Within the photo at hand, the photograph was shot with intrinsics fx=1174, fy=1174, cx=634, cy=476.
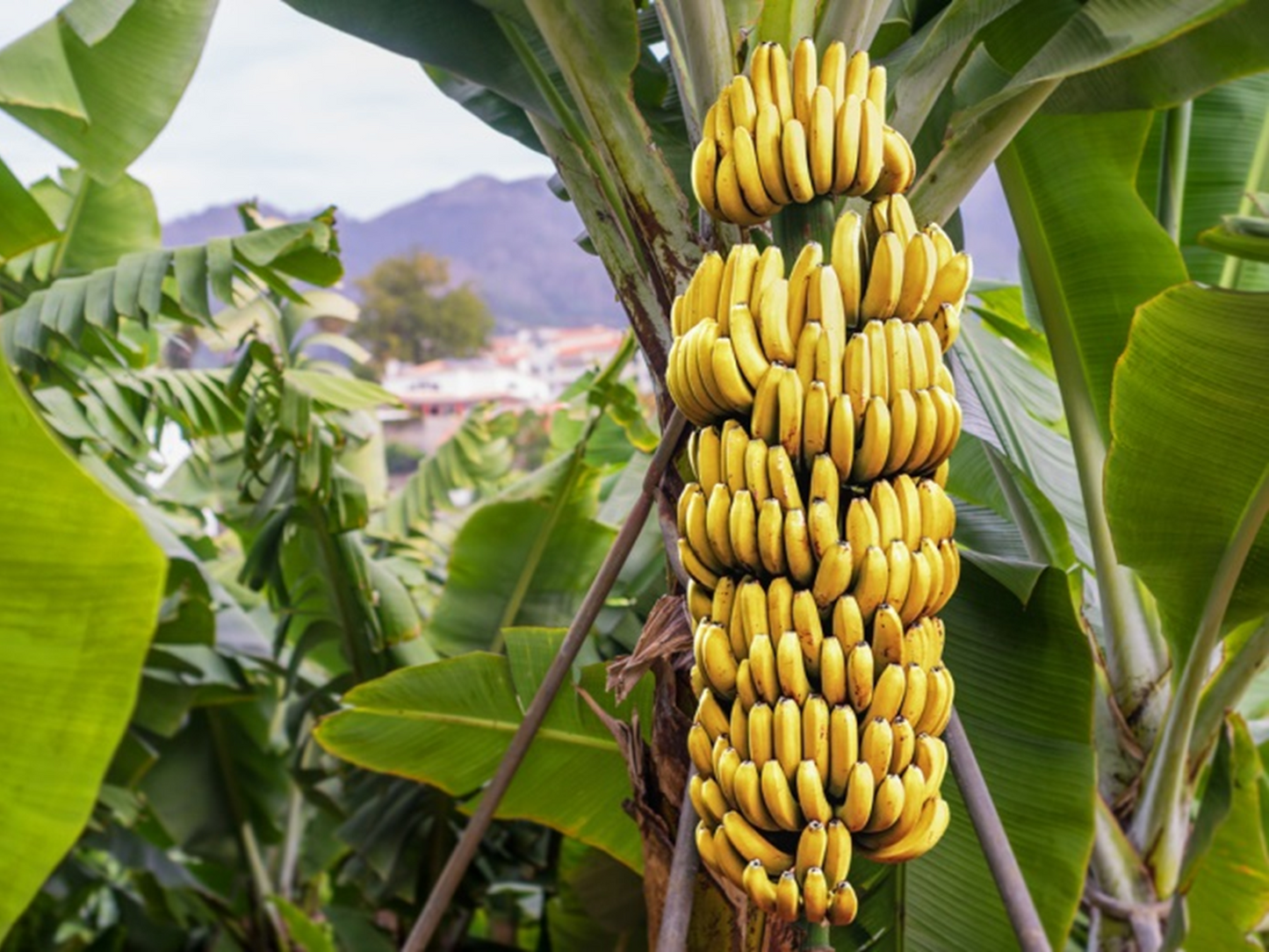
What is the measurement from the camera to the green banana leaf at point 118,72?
1299mm

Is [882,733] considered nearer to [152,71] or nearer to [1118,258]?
[1118,258]

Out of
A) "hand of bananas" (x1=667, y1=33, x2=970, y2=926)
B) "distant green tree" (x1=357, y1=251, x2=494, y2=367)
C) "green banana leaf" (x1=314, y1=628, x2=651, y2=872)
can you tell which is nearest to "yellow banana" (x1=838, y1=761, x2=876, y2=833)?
"hand of bananas" (x1=667, y1=33, x2=970, y2=926)

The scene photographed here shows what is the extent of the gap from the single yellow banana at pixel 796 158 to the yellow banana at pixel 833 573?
9.8 inches

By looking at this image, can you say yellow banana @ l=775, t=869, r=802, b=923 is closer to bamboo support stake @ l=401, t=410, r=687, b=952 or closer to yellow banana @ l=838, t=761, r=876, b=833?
yellow banana @ l=838, t=761, r=876, b=833

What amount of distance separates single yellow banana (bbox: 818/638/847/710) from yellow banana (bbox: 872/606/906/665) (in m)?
0.03

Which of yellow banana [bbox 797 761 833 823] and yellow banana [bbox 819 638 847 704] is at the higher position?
yellow banana [bbox 819 638 847 704]

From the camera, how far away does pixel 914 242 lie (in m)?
0.81

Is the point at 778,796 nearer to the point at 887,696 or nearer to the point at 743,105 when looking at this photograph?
the point at 887,696

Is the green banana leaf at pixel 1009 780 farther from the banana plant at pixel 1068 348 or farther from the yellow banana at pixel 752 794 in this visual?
the yellow banana at pixel 752 794

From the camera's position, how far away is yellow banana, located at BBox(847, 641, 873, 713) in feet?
2.48

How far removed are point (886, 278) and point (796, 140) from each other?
0.11 metres

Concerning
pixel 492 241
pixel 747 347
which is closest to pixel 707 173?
pixel 747 347

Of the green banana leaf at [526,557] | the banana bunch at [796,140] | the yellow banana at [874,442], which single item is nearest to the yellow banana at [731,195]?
the banana bunch at [796,140]

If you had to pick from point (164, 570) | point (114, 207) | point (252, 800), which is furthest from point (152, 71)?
point (252, 800)
